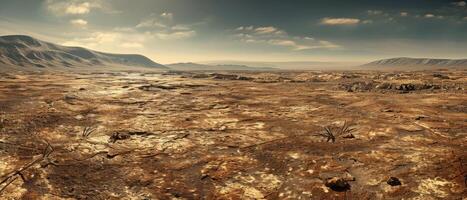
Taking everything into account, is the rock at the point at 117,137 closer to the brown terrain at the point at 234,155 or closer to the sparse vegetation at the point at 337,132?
the brown terrain at the point at 234,155

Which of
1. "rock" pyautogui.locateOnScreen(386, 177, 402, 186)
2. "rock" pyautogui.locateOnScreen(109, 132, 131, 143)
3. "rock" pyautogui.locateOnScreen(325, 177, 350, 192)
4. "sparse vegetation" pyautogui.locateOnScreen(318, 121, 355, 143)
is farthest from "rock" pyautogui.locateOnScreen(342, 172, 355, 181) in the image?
"rock" pyautogui.locateOnScreen(109, 132, 131, 143)

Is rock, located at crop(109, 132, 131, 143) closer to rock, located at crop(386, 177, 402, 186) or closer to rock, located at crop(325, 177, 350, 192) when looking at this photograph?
rock, located at crop(325, 177, 350, 192)

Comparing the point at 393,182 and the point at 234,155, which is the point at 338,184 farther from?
the point at 234,155

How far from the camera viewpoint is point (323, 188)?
9.05 metres

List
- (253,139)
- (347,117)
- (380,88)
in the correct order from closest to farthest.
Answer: (253,139), (347,117), (380,88)

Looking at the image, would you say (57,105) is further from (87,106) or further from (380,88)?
(380,88)

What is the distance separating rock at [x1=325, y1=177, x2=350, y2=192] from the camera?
8.93 meters

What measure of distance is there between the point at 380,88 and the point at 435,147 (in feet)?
97.9

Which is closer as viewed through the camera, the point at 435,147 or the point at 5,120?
the point at 435,147

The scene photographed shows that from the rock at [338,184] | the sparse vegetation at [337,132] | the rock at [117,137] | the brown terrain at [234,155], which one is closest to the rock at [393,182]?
the brown terrain at [234,155]

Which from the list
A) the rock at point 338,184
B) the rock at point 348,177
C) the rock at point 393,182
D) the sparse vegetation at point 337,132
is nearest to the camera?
the rock at point 338,184

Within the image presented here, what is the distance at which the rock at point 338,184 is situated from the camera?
352 inches

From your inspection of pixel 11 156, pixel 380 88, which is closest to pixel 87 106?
pixel 11 156

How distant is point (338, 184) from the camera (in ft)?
29.4
